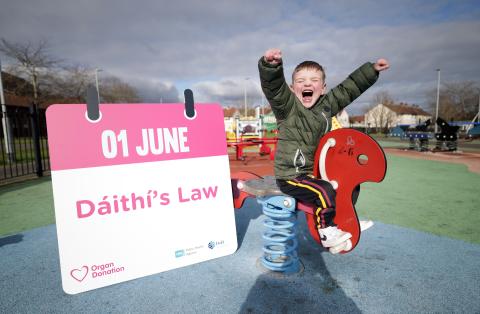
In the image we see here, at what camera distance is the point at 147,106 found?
178 centimetres

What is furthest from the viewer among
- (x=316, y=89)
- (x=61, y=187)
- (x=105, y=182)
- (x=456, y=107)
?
(x=456, y=107)

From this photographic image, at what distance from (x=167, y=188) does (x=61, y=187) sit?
24.0 inches

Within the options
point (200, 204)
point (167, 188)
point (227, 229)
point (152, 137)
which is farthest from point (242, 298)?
point (152, 137)

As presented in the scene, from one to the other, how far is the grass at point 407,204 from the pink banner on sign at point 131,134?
231 centimetres

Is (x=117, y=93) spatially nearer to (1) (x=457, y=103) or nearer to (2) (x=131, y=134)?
(2) (x=131, y=134)

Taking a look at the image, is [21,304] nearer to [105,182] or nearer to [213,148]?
[105,182]

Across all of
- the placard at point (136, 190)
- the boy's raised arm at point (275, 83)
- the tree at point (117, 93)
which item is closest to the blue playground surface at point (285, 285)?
the placard at point (136, 190)

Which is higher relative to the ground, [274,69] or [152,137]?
[274,69]

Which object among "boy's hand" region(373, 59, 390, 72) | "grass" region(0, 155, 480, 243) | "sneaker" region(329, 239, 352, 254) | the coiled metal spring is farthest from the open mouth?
"grass" region(0, 155, 480, 243)

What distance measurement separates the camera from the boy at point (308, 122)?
5.90ft

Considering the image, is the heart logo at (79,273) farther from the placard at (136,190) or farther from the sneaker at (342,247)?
the sneaker at (342,247)

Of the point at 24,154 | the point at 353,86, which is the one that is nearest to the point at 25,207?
the point at 353,86

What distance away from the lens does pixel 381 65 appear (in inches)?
79.7

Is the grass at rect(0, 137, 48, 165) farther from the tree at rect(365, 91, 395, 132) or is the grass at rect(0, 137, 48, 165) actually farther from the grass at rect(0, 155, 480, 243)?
the tree at rect(365, 91, 395, 132)
